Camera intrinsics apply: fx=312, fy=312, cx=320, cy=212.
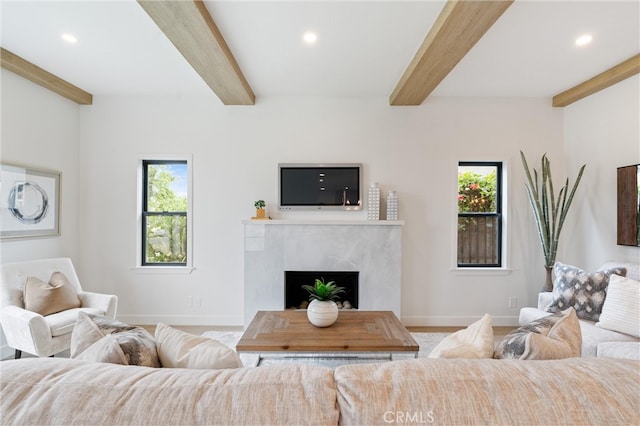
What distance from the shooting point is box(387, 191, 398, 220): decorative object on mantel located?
361 centimetres

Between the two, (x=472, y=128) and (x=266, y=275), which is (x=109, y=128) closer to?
(x=266, y=275)

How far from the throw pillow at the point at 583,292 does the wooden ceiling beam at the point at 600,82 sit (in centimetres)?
180

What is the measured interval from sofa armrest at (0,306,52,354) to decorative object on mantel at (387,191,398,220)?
3271 millimetres

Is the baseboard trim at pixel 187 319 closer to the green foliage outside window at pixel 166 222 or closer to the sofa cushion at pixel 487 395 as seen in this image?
the green foliage outside window at pixel 166 222

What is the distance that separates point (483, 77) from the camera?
321cm

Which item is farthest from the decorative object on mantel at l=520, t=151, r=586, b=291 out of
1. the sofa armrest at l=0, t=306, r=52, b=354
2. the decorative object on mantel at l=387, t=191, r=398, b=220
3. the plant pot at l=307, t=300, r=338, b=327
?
the sofa armrest at l=0, t=306, r=52, b=354

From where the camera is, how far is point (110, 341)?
1.03m

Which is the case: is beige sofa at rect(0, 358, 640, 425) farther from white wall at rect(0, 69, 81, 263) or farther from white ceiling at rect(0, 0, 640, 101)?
white wall at rect(0, 69, 81, 263)

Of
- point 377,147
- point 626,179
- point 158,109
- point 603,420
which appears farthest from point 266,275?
point 626,179

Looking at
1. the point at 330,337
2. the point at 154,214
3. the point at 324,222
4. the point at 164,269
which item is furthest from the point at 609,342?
the point at 154,214

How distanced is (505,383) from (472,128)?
11.6 ft

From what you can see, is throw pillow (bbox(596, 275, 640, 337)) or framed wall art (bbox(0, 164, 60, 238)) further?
framed wall art (bbox(0, 164, 60, 238))

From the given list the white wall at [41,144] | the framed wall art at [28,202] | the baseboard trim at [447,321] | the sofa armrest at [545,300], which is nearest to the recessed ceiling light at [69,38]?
the white wall at [41,144]

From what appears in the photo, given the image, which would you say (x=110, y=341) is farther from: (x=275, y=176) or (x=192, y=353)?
(x=275, y=176)
